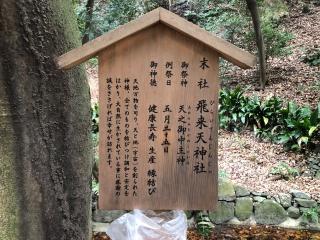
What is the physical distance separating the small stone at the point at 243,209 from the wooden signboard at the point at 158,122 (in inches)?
130

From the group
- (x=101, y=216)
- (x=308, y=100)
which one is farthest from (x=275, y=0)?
(x=101, y=216)

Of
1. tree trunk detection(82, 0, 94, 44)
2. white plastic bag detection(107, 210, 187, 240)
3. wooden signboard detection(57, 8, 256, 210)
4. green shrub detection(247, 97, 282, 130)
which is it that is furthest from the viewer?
tree trunk detection(82, 0, 94, 44)

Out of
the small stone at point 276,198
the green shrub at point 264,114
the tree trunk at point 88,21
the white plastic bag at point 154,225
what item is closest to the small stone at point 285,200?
the small stone at point 276,198

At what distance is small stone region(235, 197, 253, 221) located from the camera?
6.01 meters

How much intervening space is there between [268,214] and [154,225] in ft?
11.3

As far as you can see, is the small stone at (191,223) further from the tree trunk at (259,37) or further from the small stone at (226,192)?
the tree trunk at (259,37)

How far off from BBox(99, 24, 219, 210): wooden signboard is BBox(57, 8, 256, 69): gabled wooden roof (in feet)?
0.29

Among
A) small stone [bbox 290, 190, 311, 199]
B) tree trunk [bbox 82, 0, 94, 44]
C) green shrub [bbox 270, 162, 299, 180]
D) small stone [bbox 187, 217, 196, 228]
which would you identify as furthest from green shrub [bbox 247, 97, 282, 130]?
tree trunk [bbox 82, 0, 94, 44]

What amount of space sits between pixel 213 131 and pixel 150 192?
0.53 metres

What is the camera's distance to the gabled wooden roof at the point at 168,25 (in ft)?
8.48

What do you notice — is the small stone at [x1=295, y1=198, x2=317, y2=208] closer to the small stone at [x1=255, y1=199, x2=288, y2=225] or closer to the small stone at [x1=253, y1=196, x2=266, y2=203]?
the small stone at [x1=255, y1=199, x2=288, y2=225]

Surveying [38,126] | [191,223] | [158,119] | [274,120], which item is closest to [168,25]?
[158,119]

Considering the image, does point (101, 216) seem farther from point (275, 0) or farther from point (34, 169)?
point (275, 0)

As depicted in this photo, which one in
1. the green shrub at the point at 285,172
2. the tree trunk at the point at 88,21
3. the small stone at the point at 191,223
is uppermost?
the tree trunk at the point at 88,21
